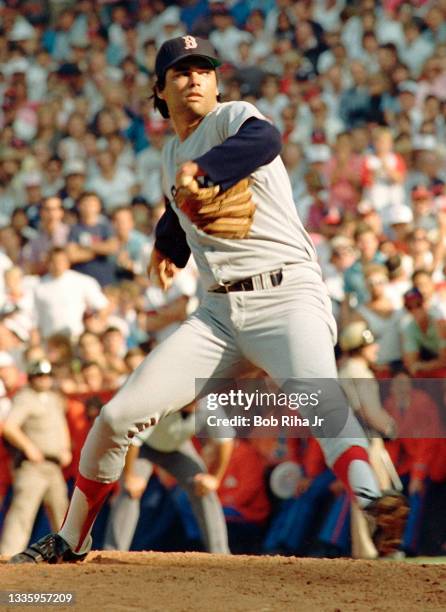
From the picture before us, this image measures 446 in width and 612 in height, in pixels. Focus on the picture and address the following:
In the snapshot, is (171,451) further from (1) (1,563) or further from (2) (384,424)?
(1) (1,563)

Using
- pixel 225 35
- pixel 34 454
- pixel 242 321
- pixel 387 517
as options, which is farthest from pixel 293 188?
pixel 387 517

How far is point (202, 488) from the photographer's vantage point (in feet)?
25.0

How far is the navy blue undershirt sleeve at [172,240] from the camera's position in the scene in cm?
527

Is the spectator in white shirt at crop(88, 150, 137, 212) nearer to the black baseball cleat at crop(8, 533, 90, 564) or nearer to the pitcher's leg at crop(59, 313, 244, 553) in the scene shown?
the black baseball cleat at crop(8, 533, 90, 564)

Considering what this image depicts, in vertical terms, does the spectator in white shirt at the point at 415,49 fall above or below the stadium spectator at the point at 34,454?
above

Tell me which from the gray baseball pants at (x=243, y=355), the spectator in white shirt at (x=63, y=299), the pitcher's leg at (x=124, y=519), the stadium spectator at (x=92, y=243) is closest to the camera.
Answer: the gray baseball pants at (x=243, y=355)

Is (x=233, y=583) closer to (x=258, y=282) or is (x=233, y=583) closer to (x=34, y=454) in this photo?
(x=258, y=282)

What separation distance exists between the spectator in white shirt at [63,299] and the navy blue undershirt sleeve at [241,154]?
5600 mm

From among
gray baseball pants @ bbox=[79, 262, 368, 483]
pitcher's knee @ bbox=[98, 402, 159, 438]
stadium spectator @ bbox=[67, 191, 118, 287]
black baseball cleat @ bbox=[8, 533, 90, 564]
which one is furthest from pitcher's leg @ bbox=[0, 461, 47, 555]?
pitcher's knee @ bbox=[98, 402, 159, 438]

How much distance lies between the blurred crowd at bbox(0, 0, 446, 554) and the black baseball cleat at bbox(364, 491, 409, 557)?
2197mm

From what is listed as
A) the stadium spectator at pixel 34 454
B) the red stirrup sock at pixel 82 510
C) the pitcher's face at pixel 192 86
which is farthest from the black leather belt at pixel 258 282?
the stadium spectator at pixel 34 454

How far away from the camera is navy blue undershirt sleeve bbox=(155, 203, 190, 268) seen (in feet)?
17.3

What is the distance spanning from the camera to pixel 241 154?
4570 millimetres

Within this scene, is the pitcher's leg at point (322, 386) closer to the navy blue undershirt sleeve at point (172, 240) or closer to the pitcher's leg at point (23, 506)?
the navy blue undershirt sleeve at point (172, 240)
